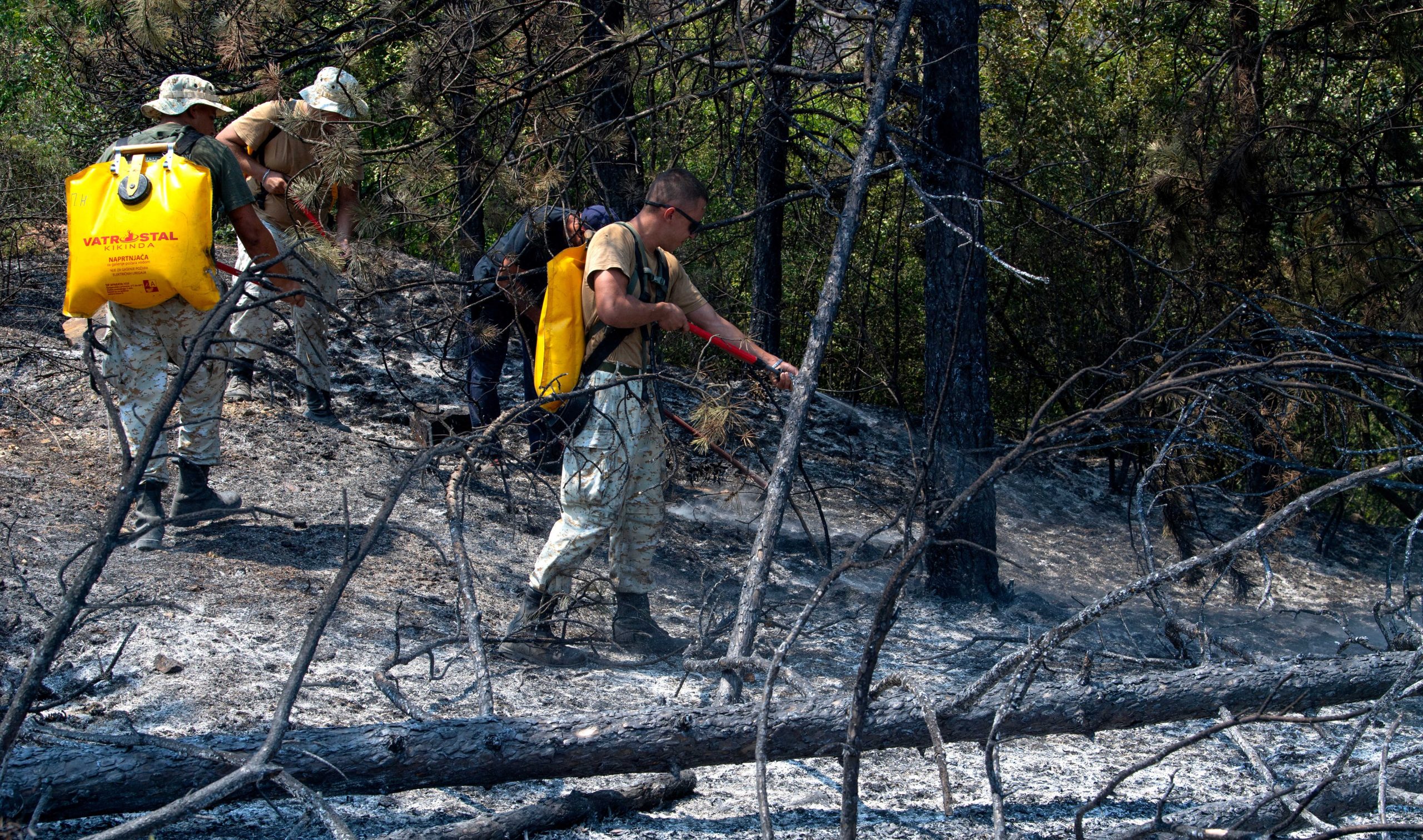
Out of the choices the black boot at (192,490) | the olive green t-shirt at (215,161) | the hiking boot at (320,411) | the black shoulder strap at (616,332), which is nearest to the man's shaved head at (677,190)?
the black shoulder strap at (616,332)

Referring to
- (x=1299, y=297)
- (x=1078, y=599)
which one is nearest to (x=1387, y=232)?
(x=1299, y=297)

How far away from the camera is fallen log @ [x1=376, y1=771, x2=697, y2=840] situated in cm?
232

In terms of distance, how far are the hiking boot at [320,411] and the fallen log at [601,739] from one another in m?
3.31

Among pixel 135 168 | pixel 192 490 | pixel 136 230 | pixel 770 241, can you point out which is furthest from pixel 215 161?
pixel 770 241

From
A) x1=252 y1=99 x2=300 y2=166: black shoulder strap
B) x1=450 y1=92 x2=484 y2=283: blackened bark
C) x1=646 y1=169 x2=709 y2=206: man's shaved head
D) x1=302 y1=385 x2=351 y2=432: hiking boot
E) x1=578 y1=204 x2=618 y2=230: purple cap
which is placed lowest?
x1=302 y1=385 x2=351 y2=432: hiking boot

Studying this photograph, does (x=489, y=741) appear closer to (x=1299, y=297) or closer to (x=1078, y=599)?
(x=1078, y=599)

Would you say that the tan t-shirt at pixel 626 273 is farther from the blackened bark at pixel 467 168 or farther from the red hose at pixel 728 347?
the blackened bark at pixel 467 168

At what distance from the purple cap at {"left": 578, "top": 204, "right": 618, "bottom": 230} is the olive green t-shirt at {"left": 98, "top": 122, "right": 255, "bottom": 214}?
1.33 metres

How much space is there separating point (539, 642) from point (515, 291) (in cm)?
172

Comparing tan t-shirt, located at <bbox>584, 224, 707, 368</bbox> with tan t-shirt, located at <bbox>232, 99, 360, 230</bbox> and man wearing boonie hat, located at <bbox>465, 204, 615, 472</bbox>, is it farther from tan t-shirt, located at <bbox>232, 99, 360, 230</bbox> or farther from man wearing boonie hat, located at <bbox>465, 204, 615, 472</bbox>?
tan t-shirt, located at <bbox>232, 99, 360, 230</bbox>

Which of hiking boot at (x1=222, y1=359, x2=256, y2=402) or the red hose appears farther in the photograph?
hiking boot at (x1=222, y1=359, x2=256, y2=402)

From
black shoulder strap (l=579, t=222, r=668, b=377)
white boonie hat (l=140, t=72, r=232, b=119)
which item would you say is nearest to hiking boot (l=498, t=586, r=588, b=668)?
black shoulder strap (l=579, t=222, r=668, b=377)

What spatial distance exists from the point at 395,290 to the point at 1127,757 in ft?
10.3

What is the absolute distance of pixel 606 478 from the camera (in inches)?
144
